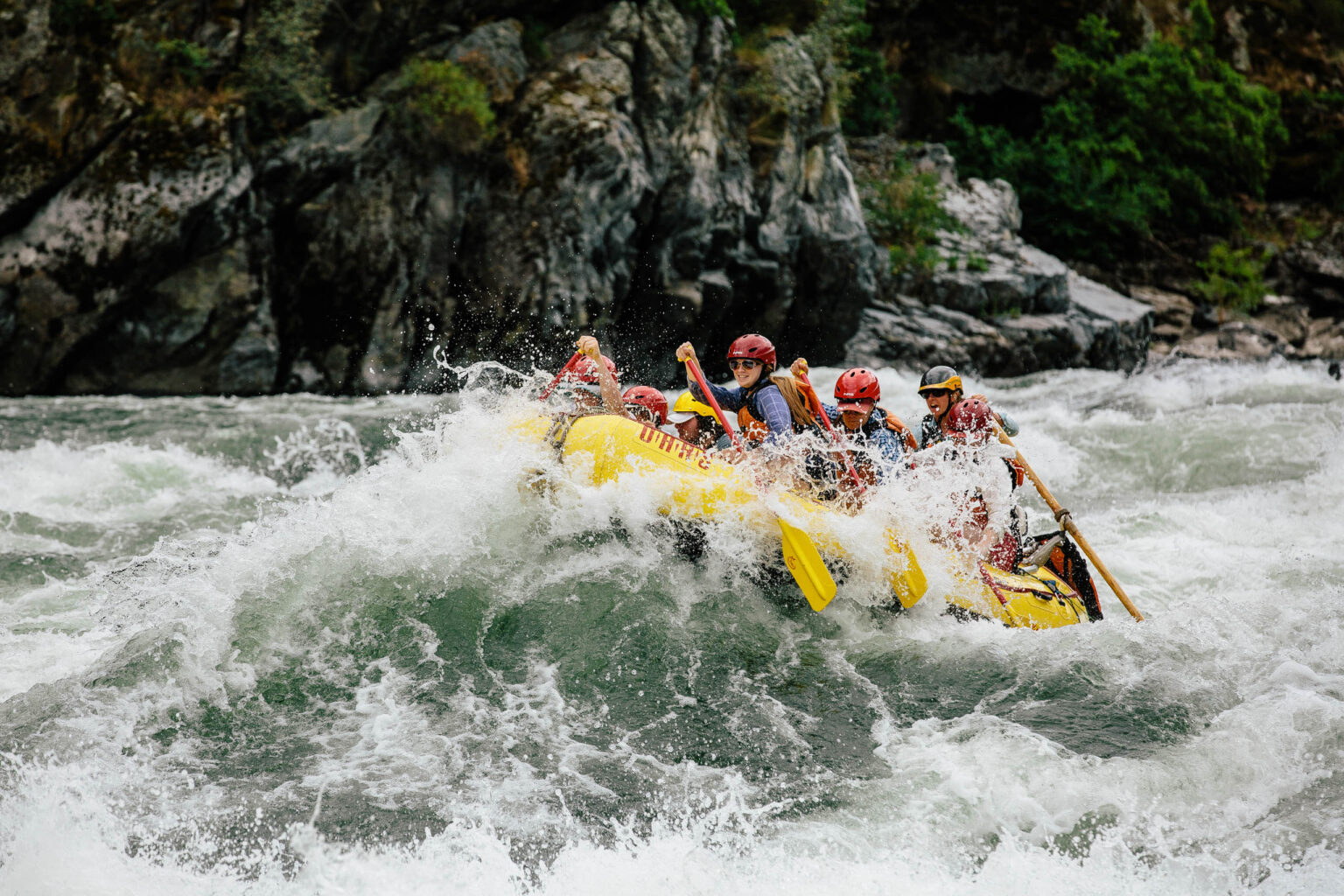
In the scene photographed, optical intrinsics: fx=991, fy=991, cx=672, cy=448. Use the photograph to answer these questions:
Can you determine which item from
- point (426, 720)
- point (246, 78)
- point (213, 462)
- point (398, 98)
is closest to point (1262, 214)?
point (398, 98)

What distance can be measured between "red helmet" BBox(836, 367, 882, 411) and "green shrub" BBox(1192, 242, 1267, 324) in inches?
739

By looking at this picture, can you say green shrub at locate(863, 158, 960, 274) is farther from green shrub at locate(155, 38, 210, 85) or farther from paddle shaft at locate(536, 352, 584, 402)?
paddle shaft at locate(536, 352, 584, 402)

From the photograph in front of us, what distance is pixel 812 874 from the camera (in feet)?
10.6

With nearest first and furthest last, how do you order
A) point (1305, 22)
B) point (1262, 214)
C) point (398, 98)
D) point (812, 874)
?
point (812, 874) → point (398, 98) → point (1262, 214) → point (1305, 22)

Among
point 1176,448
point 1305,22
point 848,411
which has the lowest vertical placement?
point 1176,448

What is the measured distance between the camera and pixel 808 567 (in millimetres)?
4793

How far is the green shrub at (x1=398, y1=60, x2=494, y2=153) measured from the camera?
11602 millimetres

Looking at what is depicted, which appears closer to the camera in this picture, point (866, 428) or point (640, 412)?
point (866, 428)

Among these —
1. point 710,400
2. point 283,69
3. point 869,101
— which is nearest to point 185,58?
point 283,69

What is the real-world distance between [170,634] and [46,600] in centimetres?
147

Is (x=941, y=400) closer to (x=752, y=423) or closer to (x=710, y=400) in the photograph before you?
(x=752, y=423)

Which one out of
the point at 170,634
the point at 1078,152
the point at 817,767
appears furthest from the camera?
the point at 1078,152

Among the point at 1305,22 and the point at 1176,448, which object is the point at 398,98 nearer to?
the point at 1176,448

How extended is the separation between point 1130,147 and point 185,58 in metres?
19.0
